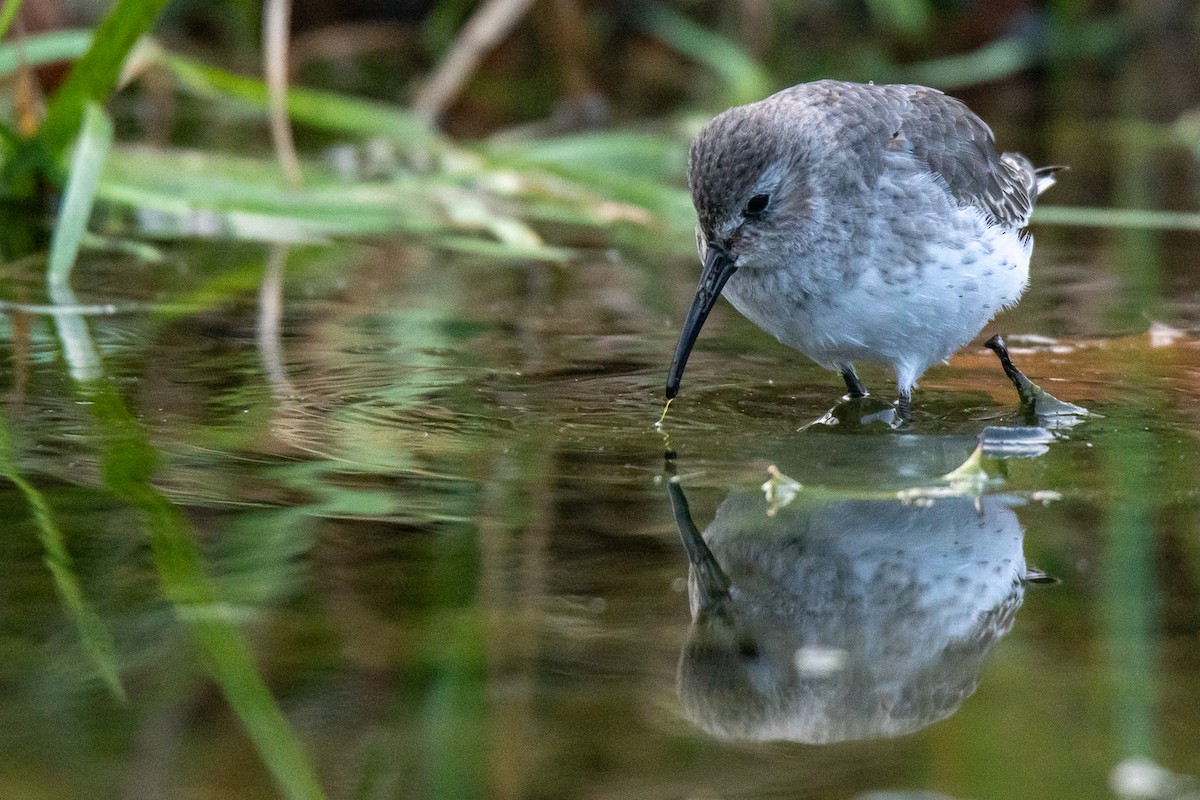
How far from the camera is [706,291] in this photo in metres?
4.23

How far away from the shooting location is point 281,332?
16.4 ft

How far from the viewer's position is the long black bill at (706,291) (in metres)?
4.12

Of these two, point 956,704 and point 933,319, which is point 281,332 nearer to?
point 933,319

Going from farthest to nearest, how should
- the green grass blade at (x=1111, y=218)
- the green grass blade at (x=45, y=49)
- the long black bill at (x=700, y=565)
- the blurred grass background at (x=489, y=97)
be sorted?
the green grass blade at (x=1111, y=218) < the blurred grass background at (x=489, y=97) < the green grass blade at (x=45, y=49) < the long black bill at (x=700, y=565)

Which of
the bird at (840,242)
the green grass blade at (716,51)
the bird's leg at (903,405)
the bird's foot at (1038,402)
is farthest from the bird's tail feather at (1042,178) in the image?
the green grass blade at (716,51)

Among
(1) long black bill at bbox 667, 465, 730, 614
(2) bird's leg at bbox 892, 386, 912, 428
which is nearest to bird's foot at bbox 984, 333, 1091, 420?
(2) bird's leg at bbox 892, 386, 912, 428

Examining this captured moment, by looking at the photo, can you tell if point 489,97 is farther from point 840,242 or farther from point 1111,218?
point 840,242

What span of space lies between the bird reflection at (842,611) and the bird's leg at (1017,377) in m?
0.99

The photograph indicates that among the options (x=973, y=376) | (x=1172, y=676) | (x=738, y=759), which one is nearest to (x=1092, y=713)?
(x=1172, y=676)

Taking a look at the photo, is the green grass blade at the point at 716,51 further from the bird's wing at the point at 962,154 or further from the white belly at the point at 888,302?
the white belly at the point at 888,302

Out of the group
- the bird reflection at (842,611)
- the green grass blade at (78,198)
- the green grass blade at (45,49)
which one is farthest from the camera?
the green grass blade at (45,49)

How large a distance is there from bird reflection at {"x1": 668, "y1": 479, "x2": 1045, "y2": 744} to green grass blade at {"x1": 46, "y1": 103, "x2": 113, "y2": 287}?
2.57 m

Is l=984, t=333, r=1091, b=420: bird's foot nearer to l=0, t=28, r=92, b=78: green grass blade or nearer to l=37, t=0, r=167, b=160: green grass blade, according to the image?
l=37, t=0, r=167, b=160: green grass blade

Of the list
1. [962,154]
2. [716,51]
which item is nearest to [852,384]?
[962,154]
